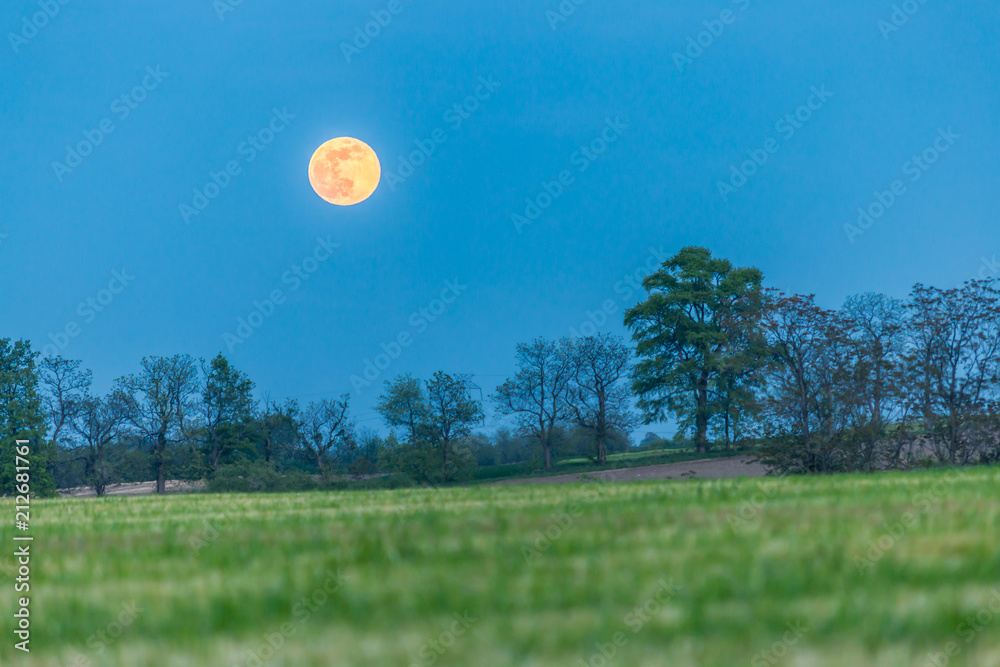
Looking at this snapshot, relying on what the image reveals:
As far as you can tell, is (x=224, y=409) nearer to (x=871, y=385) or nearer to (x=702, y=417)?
(x=702, y=417)

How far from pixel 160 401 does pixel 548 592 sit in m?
51.2

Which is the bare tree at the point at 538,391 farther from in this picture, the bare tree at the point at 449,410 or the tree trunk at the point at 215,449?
the tree trunk at the point at 215,449

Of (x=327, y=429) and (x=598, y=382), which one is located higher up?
(x=598, y=382)

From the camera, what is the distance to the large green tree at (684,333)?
44062 millimetres

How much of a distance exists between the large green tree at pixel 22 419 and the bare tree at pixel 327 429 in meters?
15.8

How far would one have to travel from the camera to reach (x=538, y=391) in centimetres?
5244

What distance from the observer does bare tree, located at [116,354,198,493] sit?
158 feet

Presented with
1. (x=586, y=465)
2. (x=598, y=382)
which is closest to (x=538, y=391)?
(x=598, y=382)

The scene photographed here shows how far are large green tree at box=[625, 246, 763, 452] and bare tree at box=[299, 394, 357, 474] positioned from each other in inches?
815

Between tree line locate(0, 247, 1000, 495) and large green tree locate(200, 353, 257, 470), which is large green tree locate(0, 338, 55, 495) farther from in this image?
large green tree locate(200, 353, 257, 470)

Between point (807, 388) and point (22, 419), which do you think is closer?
point (807, 388)

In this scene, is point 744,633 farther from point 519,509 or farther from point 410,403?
point 410,403

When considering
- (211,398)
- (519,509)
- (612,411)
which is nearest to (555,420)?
(612,411)

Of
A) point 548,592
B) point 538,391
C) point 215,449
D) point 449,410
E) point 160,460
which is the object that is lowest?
point 160,460
